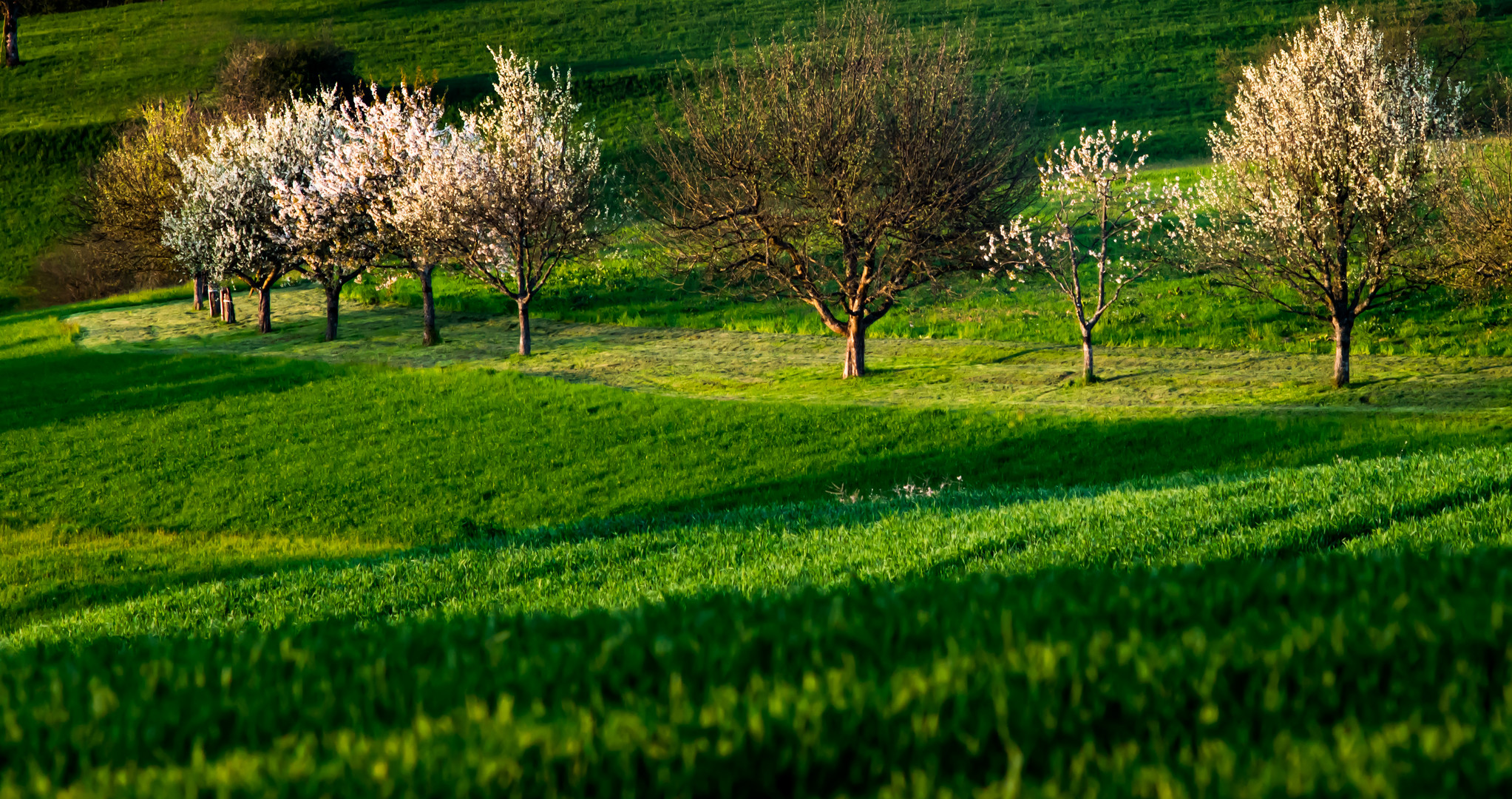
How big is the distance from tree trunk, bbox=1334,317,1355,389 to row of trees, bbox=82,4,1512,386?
0.19ft

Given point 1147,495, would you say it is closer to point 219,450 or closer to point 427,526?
point 427,526

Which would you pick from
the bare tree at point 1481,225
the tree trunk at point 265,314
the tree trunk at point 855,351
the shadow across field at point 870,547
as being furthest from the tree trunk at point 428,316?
the bare tree at point 1481,225

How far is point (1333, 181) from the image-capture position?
2694cm

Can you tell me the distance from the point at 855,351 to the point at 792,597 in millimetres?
27204

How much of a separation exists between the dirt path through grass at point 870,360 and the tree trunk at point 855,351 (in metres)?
0.51

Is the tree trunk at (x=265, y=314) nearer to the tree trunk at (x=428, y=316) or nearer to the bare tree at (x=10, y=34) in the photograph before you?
the tree trunk at (x=428, y=316)

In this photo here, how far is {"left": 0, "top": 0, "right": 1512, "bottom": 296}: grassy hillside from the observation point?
73375mm

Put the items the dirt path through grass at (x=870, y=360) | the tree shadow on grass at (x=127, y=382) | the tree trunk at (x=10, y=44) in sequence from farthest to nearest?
1. the tree trunk at (x=10, y=44)
2. the tree shadow on grass at (x=127, y=382)
3. the dirt path through grass at (x=870, y=360)

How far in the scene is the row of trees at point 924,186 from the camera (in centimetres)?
2716

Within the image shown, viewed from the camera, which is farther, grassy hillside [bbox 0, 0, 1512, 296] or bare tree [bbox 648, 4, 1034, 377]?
grassy hillside [bbox 0, 0, 1512, 296]

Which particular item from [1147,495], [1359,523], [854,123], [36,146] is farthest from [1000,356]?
[36,146]

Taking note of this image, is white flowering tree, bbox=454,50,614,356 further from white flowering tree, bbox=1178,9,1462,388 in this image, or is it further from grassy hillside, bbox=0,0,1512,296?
grassy hillside, bbox=0,0,1512,296

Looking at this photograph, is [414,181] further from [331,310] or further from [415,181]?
[331,310]

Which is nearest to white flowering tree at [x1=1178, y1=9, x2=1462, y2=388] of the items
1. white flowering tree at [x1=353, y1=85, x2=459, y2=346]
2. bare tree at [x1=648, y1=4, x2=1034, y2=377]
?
bare tree at [x1=648, y1=4, x2=1034, y2=377]
